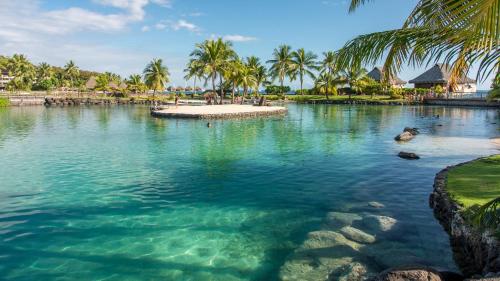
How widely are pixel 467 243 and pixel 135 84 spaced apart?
88.5 meters

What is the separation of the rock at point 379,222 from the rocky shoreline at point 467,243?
1.28 metres

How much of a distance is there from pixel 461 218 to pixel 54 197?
38.0ft

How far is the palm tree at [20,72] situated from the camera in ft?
276

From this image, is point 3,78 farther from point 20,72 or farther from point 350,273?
point 350,273

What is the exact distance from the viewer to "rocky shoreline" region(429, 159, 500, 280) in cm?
633

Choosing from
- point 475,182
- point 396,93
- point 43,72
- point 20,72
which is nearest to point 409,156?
point 475,182

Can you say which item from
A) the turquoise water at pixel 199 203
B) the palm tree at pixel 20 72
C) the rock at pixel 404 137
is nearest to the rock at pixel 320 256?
the turquoise water at pixel 199 203

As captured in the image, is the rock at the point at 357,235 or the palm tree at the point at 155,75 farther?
the palm tree at the point at 155,75

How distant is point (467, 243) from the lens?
7.54 meters

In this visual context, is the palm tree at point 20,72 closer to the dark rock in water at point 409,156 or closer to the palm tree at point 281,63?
the palm tree at point 281,63

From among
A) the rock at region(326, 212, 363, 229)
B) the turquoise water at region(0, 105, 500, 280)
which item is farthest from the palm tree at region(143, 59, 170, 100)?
the rock at region(326, 212, 363, 229)

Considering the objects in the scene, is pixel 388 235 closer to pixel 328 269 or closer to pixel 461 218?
pixel 461 218

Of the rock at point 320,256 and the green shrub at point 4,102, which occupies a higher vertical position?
the green shrub at point 4,102

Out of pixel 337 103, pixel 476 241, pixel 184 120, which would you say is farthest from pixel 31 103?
pixel 476 241
